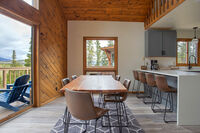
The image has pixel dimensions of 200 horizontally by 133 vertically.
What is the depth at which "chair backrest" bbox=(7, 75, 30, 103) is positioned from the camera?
2.79m

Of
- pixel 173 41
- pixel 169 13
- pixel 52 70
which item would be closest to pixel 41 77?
pixel 52 70

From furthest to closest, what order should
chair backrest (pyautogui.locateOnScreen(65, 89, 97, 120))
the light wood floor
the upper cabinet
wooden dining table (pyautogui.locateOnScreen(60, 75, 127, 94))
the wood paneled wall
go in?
the upper cabinet < the wood paneled wall < the light wood floor < wooden dining table (pyautogui.locateOnScreen(60, 75, 127, 94)) < chair backrest (pyautogui.locateOnScreen(65, 89, 97, 120))

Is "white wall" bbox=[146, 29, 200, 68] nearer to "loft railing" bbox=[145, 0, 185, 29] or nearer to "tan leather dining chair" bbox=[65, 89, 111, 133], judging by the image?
"loft railing" bbox=[145, 0, 185, 29]

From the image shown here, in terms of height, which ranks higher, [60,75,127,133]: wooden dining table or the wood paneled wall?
the wood paneled wall

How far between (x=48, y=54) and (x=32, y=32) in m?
0.76

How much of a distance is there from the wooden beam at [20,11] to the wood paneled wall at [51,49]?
0.29 m

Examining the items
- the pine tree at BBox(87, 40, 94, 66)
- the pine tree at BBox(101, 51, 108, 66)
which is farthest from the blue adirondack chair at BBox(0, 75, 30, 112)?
the pine tree at BBox(101, 51, 108, 66)

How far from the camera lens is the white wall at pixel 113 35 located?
17.3 ft

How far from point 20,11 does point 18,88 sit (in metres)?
1.71

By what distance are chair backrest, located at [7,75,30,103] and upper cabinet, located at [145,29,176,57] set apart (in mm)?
4273

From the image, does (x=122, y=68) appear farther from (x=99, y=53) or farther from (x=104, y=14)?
(x=104, y=14)

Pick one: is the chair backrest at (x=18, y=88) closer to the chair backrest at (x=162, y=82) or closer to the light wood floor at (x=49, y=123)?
the light wood floor at (x=49, y=123)

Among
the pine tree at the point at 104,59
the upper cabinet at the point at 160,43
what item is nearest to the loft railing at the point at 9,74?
the pine tree at the point at 104,59

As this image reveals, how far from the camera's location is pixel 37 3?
3412mm
